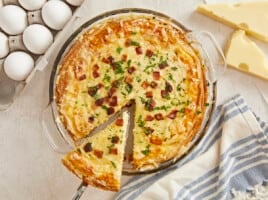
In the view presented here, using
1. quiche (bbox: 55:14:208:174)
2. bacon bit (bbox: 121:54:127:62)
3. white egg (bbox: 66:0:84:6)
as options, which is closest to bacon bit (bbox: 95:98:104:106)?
quiche (bbox: 55:14:208:174)

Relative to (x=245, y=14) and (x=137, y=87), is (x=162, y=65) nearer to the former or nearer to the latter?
(x=137, y=87)

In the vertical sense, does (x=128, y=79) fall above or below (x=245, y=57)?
below

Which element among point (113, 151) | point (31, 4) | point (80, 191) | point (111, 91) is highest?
point (31, 4)

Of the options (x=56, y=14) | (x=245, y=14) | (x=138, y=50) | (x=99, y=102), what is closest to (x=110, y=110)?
(x=99, y=102)

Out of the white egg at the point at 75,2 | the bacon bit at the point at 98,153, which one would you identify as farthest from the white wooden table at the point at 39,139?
the bacon bit at the point at 98,153

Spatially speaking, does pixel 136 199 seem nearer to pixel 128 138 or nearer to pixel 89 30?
pixel 128 138

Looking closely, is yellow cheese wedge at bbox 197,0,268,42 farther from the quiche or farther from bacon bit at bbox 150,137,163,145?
bacon bit at bbox 150,137,163,145

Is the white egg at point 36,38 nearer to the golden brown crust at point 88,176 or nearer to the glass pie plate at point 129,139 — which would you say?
the glass pie plate at point 129,139
